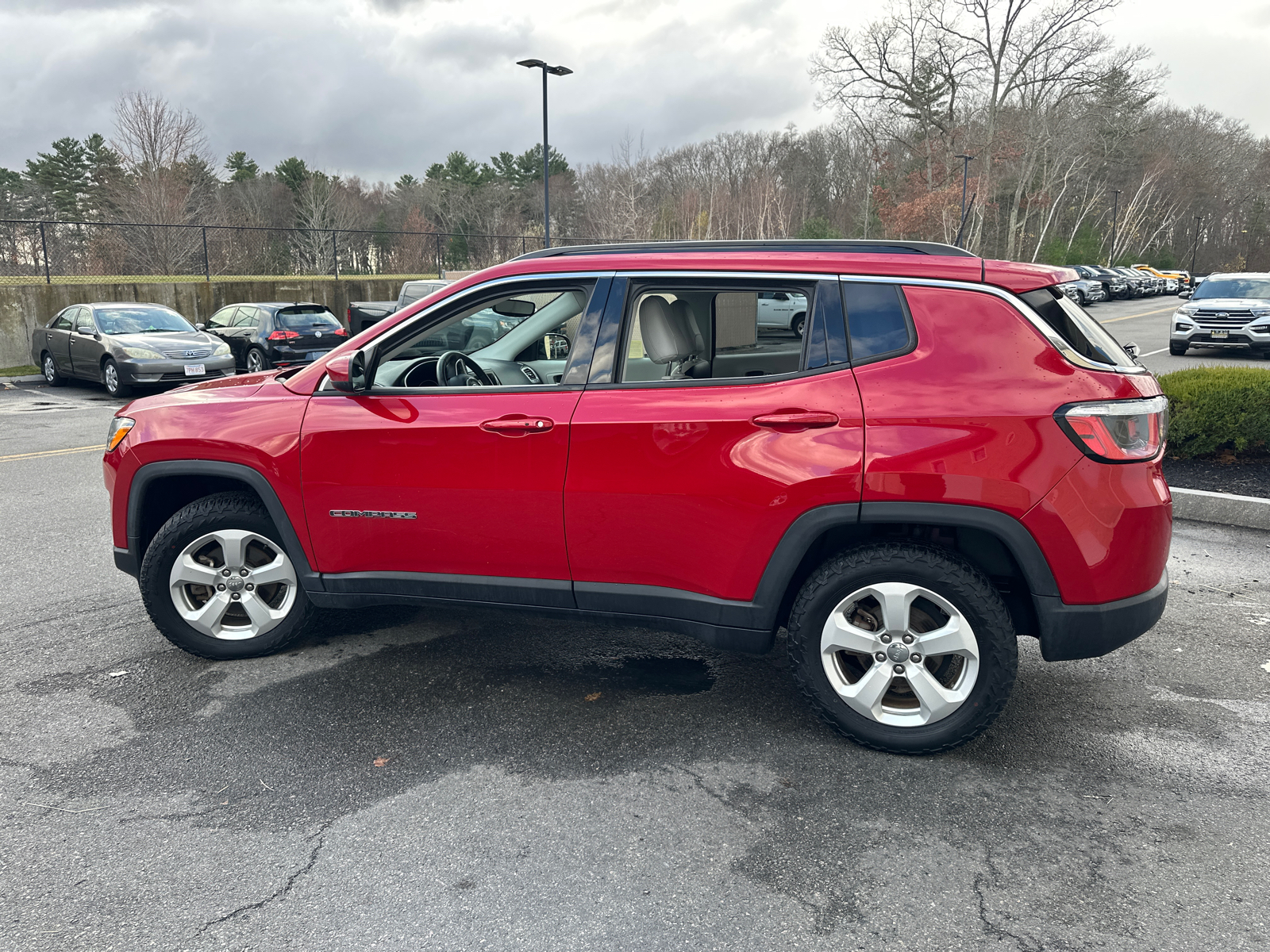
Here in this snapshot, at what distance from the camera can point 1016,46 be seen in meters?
50.4

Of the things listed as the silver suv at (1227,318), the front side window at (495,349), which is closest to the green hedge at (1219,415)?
the front side window at (495,349)

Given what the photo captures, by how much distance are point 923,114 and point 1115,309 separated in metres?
19.1

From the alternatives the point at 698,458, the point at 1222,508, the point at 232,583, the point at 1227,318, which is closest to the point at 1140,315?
the point at 1227,318

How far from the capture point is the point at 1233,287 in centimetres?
2028

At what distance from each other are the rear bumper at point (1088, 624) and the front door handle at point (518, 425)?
1.86 m

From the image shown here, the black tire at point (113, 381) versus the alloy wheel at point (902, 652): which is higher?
the black tire at point (113, 381)

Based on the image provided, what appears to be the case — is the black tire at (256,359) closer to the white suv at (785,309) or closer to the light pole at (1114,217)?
the white suv at (785,309)

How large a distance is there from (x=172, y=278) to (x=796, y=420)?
2567 cm

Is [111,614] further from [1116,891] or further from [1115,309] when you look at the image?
[1115,309]

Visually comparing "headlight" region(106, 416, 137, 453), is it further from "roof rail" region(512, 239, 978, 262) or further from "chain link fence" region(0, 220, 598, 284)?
"chain link fence" region(0, 220, 598, 284)

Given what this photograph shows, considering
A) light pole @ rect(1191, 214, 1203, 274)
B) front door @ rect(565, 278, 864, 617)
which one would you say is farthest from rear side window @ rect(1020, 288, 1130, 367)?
light pole @ rect(1191, 214, 1203, 274)

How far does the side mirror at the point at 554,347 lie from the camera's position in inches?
163

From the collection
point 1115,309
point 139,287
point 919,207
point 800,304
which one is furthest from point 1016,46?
point 800,304

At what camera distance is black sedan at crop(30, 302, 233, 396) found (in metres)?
14.7
